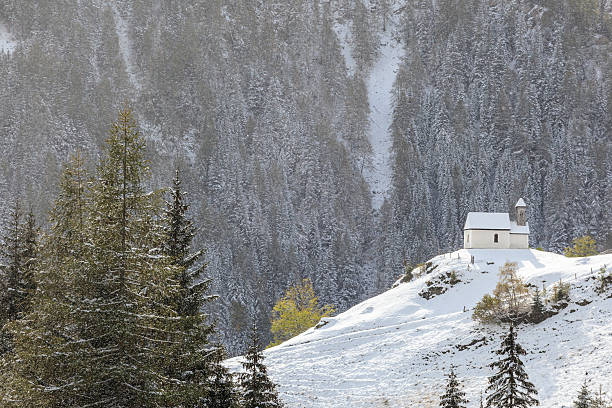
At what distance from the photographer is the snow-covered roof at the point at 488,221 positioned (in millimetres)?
75062

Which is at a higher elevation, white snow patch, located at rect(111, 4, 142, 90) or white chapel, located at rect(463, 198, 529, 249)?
white snow patch, located at rect(111, 4, 142, 90)

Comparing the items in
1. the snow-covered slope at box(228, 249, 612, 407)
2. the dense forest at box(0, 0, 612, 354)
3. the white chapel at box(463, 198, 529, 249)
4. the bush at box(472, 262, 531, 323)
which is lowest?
the snow-covered slope at box(228, 249, 612, 407)

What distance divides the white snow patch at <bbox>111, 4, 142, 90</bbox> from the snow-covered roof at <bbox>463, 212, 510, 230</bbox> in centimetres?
13912

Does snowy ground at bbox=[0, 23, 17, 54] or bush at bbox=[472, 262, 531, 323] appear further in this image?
snowy ground at bbox=[0, 23, 17, 54]

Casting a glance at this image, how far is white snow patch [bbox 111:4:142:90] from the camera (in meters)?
187

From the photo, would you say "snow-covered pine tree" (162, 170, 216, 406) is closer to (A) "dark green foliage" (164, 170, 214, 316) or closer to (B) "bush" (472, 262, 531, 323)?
(A) "dark green foliage" (164, 170, 214, 316)

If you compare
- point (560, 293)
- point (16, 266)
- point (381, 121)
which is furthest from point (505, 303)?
point (381, 121)

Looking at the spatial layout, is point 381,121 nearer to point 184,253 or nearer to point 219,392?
point 184,253

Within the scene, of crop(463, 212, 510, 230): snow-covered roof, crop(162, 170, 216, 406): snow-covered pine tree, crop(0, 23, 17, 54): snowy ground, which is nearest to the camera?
crop(162, 170, 216, 406): snow-covered pine tree

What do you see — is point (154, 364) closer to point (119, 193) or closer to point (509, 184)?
point (119, 193)

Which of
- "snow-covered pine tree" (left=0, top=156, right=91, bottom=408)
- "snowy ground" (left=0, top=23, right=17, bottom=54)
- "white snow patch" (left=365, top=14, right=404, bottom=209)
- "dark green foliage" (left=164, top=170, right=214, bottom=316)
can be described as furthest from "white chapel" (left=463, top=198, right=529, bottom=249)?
"snowy ground" (left=0, top=23, right=17, bottom=54)

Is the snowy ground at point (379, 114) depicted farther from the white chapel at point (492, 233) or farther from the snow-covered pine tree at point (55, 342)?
the snow-covered pine tree at point (55, 342)

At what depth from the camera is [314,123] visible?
18262 centimetres

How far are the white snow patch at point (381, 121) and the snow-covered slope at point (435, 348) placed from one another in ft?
377
